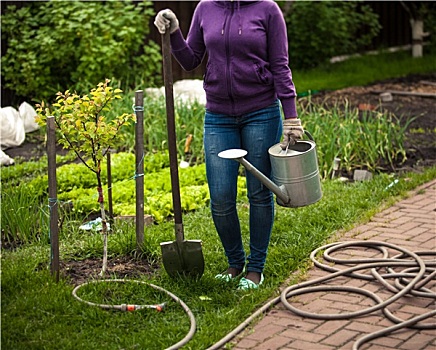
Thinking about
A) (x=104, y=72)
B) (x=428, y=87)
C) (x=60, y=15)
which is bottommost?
(x=428, y=87)

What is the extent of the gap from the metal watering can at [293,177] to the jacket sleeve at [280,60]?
25cm

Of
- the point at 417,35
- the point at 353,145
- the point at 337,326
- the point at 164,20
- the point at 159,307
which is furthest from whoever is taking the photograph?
the point at 417,35

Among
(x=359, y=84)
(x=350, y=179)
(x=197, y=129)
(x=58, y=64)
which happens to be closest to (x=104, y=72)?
(x=58, y=64)

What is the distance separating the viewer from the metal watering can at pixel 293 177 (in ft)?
15.9

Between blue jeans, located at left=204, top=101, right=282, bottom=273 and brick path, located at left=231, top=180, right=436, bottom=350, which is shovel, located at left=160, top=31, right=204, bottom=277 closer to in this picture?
blue jeans, located at left=204, top=101, right=282, bottom=273

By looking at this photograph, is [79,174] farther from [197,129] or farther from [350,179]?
[350,179]

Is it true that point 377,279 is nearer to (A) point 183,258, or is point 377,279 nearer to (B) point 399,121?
(A) point 183,258

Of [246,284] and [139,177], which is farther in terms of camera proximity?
[139,177]

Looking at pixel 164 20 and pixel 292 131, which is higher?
pixel 164 20

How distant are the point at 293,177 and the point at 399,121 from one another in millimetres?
4813

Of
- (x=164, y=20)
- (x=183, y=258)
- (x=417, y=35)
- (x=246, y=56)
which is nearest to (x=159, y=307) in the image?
(x=183, y=258)

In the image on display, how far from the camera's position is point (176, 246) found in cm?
502

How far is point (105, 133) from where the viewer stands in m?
5.07

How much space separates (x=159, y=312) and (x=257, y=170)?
0.93 metres
